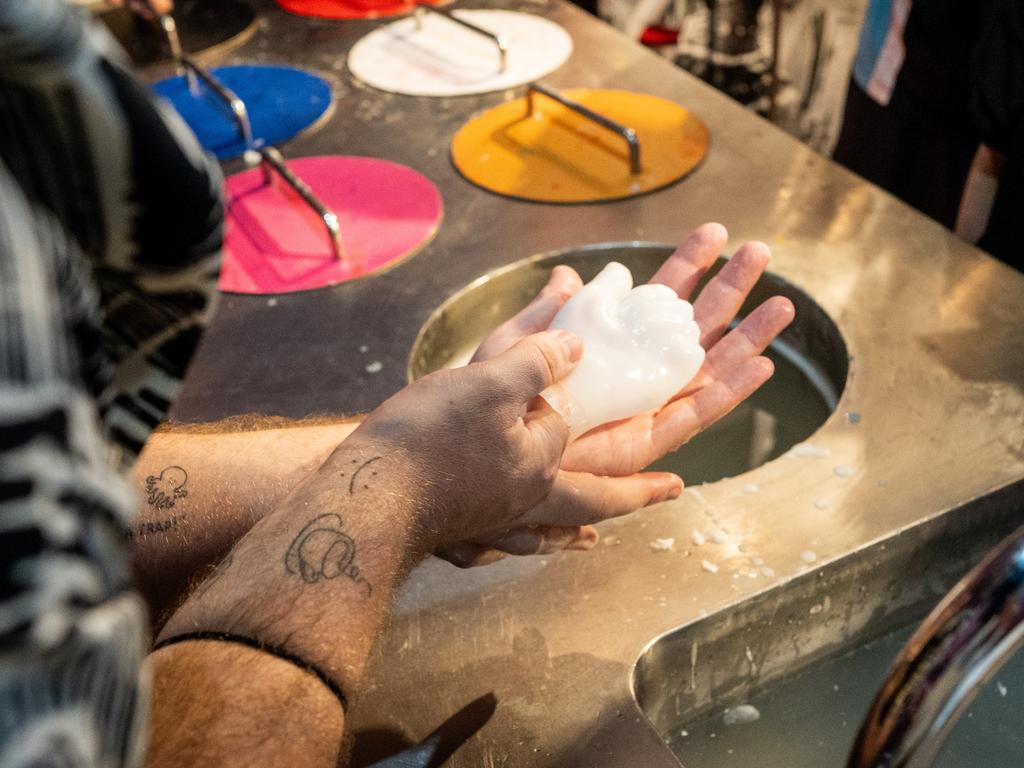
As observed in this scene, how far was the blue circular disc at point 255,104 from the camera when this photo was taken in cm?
191

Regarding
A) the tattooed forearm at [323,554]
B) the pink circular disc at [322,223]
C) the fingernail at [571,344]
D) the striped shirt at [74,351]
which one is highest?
the striped shirt at [74,351]

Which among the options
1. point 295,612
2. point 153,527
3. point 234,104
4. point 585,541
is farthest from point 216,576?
point 234,104

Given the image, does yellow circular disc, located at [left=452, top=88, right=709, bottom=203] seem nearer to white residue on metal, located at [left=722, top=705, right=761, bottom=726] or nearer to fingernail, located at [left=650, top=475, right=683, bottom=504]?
fingernail, located at [left=650, top=475, right=683, bottom=504]

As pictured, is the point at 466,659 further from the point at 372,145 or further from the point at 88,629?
the point at 372,145

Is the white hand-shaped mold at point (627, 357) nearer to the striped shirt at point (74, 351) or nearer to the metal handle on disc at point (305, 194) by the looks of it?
the metal handle on disc at point (305, 194)

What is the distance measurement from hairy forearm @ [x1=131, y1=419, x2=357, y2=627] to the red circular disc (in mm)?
1632

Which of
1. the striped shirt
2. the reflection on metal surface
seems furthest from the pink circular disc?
the reflection on metal surface

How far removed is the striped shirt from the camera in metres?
0.38

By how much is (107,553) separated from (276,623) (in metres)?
0.34

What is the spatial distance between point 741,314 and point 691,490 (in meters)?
0.55

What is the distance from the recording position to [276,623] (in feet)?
2.40

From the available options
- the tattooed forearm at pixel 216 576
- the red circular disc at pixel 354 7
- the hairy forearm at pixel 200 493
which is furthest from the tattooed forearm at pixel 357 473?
the red circular disc at pixel 354 7

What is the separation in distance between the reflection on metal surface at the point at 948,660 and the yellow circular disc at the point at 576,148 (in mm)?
1231

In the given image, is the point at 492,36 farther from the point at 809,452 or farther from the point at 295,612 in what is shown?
the point at 295,612
